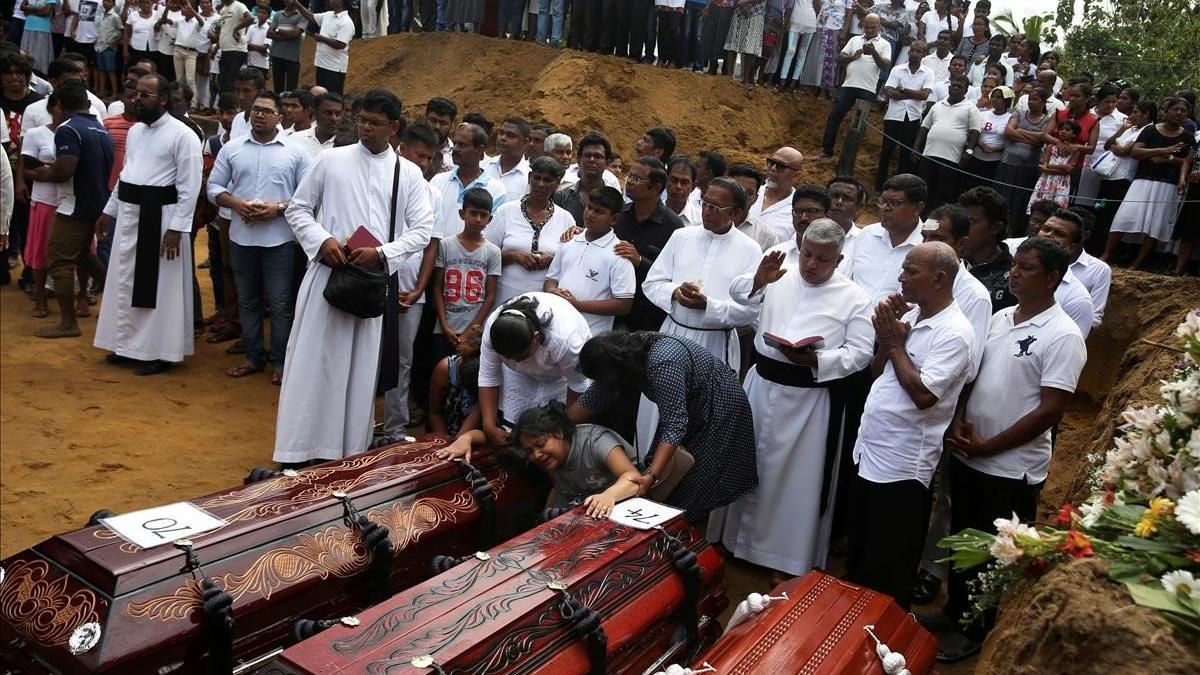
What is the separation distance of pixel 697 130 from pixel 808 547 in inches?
323

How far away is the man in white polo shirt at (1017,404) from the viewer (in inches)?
163

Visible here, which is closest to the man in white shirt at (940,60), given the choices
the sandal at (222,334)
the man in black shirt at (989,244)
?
the man in black shirt at (989,244)

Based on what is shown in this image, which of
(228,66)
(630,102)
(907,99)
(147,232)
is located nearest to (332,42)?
(228,66)

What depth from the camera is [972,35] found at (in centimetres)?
1197

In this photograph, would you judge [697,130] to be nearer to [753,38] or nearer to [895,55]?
[753,38]

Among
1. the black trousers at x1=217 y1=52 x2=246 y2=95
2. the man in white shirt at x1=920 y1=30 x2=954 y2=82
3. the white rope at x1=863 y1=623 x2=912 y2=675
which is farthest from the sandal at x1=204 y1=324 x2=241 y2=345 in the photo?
the man in white shirt at x1=920 y1=30 x2=954 y2=82

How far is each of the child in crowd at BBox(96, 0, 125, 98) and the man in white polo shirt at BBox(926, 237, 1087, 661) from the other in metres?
14.7

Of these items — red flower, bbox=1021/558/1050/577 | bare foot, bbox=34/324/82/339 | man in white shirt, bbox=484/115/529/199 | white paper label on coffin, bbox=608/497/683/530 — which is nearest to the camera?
red flower, bbox=1021/558/1050/577

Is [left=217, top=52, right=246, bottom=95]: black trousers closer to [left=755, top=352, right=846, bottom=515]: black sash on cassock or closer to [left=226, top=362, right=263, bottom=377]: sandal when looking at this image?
[left=226, top=362, right=263, bottom=377]: sandal

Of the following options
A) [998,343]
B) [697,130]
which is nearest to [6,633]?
[998,343]

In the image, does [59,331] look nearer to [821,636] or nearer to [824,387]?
[824,387]

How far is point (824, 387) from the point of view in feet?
15.8

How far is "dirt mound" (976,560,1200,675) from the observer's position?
5.58 feet

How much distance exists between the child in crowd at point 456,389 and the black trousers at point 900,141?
6.98 m
